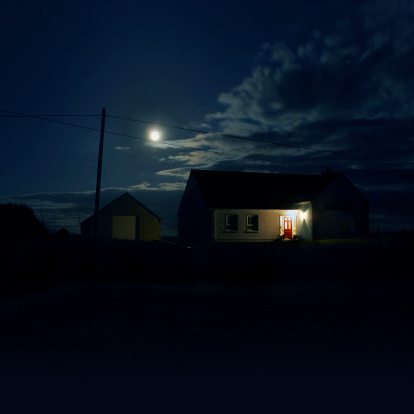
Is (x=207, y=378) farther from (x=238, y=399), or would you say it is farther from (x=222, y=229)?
(x=222, y=229)

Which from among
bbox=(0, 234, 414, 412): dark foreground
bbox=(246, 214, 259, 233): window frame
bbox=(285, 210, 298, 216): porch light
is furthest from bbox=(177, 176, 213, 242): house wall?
bbox=(0, 234, 414, 412): dark foreground

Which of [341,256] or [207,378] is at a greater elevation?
[341,256]

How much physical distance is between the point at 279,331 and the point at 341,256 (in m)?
9.22

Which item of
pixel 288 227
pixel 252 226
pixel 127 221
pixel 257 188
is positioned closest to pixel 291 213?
pixel 288 227

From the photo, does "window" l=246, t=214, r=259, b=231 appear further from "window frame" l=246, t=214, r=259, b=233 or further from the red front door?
the red front door

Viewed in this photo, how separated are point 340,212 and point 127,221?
723 inches

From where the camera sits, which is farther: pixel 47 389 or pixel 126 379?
pixel 126 379

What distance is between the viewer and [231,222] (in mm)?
30875

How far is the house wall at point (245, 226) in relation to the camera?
3044cm

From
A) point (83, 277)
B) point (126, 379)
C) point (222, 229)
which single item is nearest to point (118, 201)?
point (222, 229)

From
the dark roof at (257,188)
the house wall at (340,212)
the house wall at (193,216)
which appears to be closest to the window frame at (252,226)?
the dark roof at (257,188)

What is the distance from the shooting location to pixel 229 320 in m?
8.11

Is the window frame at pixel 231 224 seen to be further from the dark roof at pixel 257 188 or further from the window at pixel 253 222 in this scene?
the window at pixel 253 222

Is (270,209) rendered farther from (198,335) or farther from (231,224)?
(198,335)
